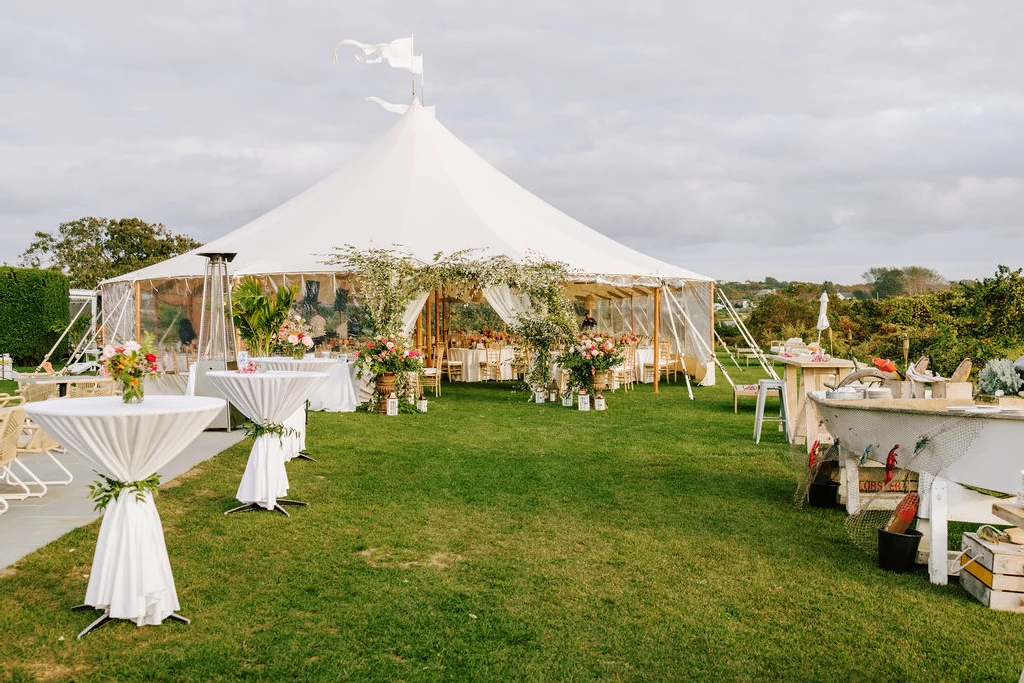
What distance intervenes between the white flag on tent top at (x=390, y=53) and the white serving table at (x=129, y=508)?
14982 millimetres

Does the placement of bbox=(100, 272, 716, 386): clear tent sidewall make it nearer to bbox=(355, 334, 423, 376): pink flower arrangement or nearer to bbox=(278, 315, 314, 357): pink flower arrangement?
bbox=(355, 334, 423, 376): pink flower arrangement

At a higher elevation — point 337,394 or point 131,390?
point 131,390

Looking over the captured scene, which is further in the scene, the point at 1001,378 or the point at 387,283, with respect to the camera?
the point at 387,283

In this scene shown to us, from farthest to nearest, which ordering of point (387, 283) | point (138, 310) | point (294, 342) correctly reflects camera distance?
point (138, 310), point (387, 283), point (294, 342)

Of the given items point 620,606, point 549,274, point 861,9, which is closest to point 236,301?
point 549,274

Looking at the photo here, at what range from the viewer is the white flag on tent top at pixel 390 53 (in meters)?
17.0

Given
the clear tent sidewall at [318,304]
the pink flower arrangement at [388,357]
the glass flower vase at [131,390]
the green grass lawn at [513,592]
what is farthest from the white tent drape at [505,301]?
the glass flower vase at [131,390]

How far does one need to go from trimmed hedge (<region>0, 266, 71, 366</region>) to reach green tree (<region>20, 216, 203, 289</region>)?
10.0 m

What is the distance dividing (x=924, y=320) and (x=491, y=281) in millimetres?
7983

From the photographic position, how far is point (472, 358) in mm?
16609

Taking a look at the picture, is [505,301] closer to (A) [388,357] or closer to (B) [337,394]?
(A) [388,357]

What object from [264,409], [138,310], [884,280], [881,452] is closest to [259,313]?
[264,409]

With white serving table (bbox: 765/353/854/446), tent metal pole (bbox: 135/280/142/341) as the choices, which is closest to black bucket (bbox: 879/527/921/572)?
white serving table (bbox: 765/353/854/446)

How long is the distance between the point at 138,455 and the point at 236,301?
5.92m
